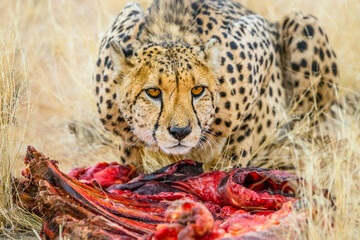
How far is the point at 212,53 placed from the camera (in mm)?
3402

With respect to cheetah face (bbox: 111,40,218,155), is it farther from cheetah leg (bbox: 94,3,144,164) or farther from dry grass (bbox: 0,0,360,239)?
dry grass (bbox: 0,0,360,239)

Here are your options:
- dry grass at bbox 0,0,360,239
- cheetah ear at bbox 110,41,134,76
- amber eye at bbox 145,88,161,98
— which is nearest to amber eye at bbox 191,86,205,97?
amber eye at bbox 145,88,161,98

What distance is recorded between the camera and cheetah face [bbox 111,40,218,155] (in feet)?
10.4

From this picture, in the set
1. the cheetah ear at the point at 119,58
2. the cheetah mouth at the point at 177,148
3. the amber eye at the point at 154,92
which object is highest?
the cheetah ear at the point at 119,58

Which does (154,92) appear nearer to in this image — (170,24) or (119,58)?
(119,58)

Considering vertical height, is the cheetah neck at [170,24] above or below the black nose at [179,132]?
above

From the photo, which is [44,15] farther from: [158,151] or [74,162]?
[158,151]

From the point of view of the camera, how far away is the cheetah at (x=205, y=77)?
10.6ft

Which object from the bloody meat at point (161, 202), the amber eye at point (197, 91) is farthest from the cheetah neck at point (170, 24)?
the bloody meat at point (161, 202)

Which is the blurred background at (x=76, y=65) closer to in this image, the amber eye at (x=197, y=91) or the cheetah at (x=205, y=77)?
the cheetah at (x=205, y=77)

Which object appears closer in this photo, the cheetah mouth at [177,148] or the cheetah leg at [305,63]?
the cheetah mouth at [177,148]

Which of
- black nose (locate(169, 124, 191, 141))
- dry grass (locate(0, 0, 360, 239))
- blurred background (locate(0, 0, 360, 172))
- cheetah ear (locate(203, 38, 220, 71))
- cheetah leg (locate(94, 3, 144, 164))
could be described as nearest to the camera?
dry grass (locate(0, 0, 360, 239))

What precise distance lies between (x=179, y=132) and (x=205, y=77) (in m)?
0.44

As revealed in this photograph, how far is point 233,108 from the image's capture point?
3.66 m
